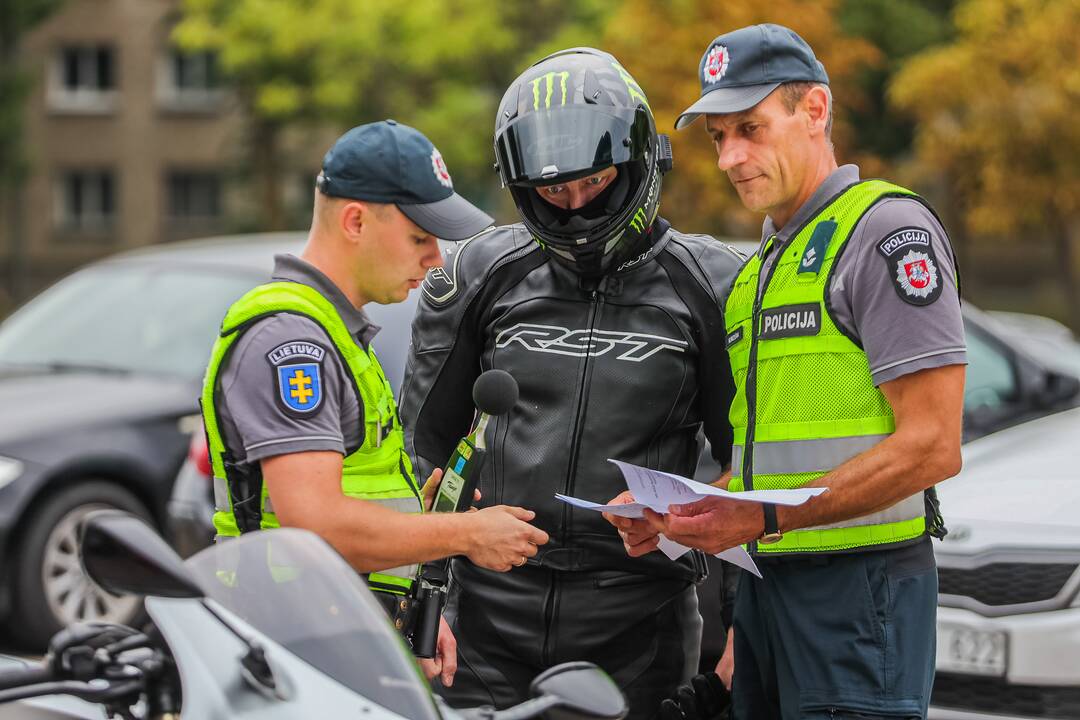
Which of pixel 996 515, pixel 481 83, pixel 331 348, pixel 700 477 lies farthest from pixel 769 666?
pixel 481 83

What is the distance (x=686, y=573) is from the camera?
3213 millimetres

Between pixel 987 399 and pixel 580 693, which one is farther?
pixel 987 399

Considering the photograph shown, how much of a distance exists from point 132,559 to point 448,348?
1353mm

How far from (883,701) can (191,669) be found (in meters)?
1.27

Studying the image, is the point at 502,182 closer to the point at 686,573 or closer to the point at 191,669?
the point at 686,573

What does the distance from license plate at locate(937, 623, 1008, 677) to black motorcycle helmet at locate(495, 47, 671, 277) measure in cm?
211

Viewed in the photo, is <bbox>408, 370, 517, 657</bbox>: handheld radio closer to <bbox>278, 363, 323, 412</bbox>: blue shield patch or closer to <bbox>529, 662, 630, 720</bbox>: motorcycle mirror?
<bbox>278, 363, 323, 412</bbox>: blue shield patch

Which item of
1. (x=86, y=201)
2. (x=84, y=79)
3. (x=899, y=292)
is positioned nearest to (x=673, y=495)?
(x=899, y=292)

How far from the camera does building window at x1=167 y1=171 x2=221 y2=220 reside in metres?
39.7

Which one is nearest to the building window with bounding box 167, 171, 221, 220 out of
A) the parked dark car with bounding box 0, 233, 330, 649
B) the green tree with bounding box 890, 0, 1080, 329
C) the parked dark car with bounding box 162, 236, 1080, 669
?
the green tree with bounding box 890, 0, 1080, 329

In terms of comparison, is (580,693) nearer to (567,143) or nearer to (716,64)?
(567,143)

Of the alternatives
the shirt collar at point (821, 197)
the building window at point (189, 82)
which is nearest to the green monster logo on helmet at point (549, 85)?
the shirt collar at point (821, 197)

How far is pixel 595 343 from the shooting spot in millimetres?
3150

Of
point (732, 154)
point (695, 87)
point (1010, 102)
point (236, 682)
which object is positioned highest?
point (1010, 102)
